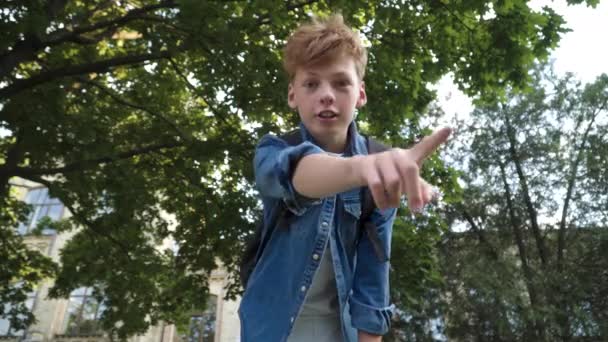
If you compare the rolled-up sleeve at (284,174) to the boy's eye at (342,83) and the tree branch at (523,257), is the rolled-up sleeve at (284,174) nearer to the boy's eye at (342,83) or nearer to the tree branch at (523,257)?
the boy's eye at (342,83)

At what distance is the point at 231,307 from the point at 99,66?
19.3 meters

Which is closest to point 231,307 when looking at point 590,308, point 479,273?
point 479,273

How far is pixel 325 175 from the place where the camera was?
156 centimetres

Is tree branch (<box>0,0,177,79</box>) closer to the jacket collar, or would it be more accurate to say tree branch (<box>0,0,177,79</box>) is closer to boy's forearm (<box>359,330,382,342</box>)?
the jacket collar

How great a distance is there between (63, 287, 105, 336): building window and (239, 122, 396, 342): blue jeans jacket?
26106 mm

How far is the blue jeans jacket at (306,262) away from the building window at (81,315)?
26.1m

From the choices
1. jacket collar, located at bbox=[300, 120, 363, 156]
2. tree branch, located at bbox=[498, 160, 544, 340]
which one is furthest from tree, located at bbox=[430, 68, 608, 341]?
jacket collar, located at bbox=[300, 120, 363, 156]

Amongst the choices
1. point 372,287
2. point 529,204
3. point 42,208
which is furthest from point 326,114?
point 42,208

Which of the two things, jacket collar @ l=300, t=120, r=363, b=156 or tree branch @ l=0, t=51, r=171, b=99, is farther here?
tree branch @ l=0, t=51, r=171, b=99

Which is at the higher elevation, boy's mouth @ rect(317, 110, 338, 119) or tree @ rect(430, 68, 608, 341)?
tree @ rect(430, 68, 608, 341)

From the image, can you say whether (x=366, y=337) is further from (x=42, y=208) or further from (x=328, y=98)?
(x=42, y=208)

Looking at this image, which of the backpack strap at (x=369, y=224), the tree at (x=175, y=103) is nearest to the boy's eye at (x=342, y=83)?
the backpack strap at (x=369, y=224)

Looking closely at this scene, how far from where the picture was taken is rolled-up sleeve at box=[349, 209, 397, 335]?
2125mm

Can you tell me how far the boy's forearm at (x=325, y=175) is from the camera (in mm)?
1449
